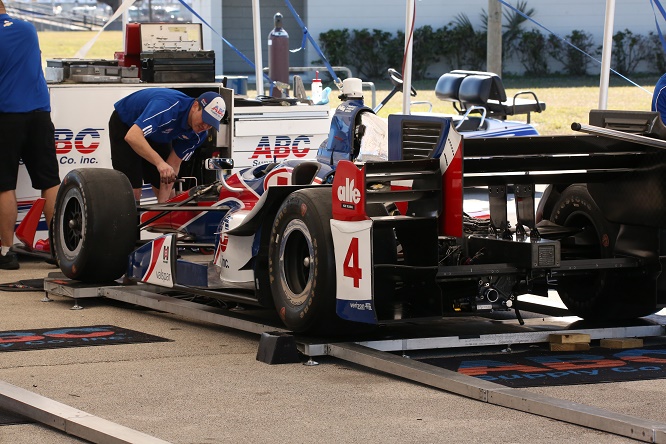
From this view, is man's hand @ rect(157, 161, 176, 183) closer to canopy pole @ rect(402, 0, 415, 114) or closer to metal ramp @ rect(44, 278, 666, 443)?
metal ramp @ rect(44, 278, 666, 443)

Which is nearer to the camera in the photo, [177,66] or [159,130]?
[159,130]

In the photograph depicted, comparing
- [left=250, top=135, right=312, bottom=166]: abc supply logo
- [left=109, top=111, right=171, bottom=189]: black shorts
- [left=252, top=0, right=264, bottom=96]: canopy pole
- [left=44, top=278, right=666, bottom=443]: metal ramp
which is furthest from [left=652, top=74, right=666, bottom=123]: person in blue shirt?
[left=252, top=0, right=264, bottom=96]: canopy pole

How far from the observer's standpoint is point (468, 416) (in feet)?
17.8

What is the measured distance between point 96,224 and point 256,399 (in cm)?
289

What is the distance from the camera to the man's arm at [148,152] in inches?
364

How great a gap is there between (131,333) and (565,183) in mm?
2632

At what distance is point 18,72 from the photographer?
10531mm

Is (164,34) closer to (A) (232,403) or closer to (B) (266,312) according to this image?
(B) (266,312)

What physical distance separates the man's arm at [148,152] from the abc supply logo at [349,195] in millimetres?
3022

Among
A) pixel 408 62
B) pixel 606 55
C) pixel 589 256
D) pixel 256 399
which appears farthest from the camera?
pixel 408 62

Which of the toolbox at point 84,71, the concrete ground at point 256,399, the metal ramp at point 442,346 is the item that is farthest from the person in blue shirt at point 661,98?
the toolbox at point 84,71

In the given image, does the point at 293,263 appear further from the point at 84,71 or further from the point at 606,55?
the point at 606,55

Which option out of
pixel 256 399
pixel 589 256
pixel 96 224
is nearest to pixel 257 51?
pixel 96 224

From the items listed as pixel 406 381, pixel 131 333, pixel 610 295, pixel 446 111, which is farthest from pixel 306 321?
pixel 446 111
